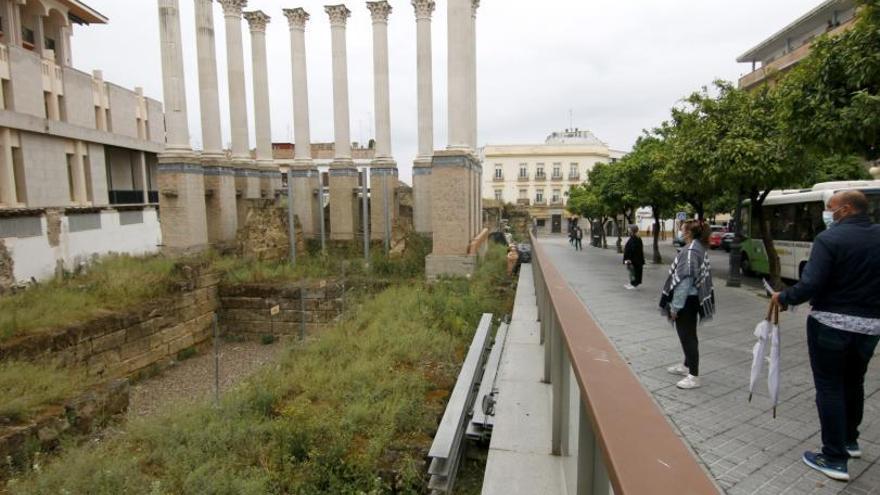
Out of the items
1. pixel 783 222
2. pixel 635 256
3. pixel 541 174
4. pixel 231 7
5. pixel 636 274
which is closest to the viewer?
pixel 635 256

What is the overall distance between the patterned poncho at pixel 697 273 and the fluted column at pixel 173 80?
636 inches

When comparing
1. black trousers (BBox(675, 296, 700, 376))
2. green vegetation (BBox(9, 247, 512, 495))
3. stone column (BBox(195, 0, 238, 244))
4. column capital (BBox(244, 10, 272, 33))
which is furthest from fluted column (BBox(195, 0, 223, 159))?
black trousers (BBox(675, 296, 700, 376))

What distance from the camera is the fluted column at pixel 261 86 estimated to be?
66.0 ft

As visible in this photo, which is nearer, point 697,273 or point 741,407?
point 741,407

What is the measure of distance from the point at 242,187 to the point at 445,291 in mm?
12446

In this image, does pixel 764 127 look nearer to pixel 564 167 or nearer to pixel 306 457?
pixel 306 457

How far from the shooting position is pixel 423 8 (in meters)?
18.3

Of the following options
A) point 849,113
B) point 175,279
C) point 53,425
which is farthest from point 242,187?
point 849,113

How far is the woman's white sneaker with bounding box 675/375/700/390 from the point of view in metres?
4.95

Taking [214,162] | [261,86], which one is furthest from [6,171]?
[261,86]

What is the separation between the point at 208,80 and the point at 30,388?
14.1 m

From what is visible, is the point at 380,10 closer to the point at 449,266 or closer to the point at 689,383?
the point at 449,266

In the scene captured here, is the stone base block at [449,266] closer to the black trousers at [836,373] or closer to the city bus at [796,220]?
the city bus at [796,220]

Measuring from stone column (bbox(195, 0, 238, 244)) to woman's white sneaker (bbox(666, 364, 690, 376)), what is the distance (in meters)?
17.0
